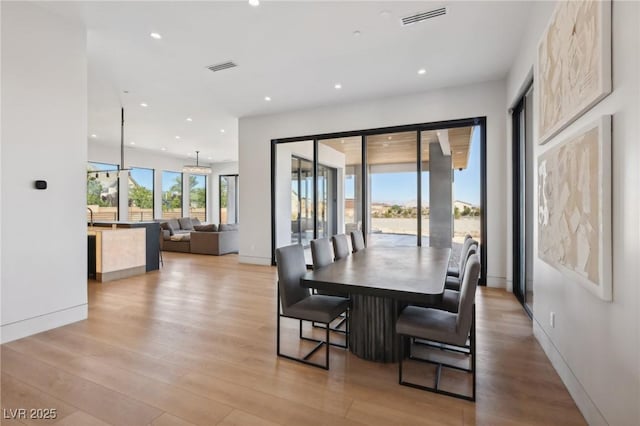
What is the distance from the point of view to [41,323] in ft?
10.1

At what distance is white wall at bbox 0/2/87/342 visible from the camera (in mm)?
2859

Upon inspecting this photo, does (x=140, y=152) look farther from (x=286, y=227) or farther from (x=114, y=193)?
(x=286, y=227)

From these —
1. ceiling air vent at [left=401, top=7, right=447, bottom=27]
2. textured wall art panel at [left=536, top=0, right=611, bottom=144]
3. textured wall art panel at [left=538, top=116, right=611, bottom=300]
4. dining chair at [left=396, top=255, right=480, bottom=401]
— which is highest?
ceiling air vent at [left=401, top=7, right=447, bottom=27]

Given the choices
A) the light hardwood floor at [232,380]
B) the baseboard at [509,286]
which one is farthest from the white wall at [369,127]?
the light hardwood floor at [232,380]

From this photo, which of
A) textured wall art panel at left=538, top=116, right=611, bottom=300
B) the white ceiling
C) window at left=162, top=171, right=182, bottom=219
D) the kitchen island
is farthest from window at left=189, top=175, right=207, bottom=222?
textured wall art panel at left=538, top=116, right=611, bottom=300

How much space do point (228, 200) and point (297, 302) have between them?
1201 centimetres

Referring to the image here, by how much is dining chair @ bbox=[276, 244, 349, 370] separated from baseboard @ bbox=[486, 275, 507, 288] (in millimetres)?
3329

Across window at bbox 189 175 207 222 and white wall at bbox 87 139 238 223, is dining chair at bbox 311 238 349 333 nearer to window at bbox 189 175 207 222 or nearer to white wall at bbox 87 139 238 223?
white wall at bbox 87 139 238 223

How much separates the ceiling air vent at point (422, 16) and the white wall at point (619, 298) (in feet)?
6.37

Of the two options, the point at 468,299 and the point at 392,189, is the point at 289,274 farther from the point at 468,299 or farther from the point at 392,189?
the point at 392,189

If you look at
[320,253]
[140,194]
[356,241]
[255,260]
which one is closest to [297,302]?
[320,253]

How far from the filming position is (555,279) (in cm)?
241

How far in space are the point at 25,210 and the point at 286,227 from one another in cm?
457

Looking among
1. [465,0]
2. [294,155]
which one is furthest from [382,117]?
[465,0]
